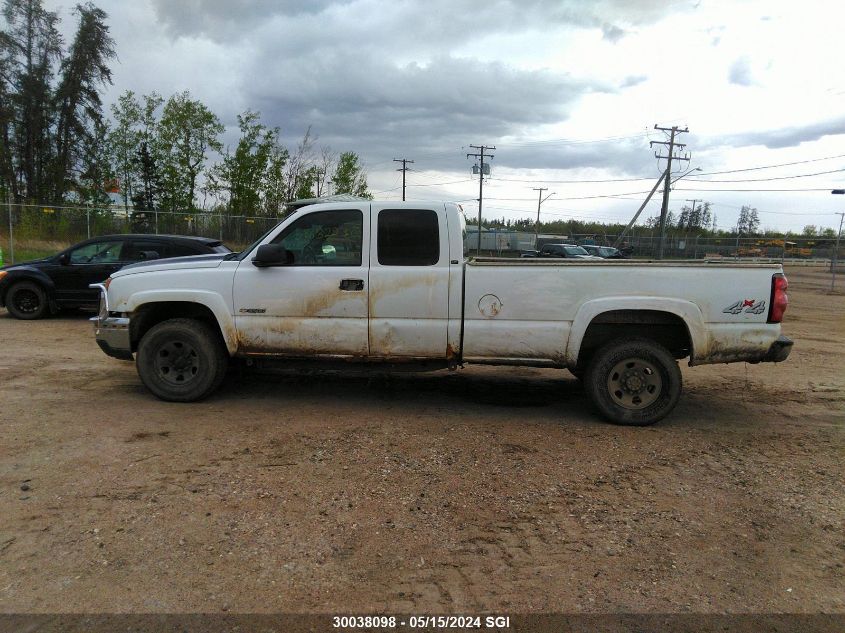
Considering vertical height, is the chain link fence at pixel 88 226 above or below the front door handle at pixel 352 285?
above

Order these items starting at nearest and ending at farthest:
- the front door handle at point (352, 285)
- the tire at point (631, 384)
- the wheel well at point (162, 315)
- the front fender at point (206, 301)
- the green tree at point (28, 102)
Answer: the tire at point (631, 384) → the front door handle at point (352, 285) → the front fender at point (206, 301) → the wheel well at point (162, 315) → the green tree at point (28, 102)

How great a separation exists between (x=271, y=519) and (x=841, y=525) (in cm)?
351

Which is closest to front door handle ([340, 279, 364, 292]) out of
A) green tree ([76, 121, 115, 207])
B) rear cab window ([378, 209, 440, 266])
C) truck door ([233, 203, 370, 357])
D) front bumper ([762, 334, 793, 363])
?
truck door ([233, 203, 370, 357])

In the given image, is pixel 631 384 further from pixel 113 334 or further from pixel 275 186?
pixel 275 186

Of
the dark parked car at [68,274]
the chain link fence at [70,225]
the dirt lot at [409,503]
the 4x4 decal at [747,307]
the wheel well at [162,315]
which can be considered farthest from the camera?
the chain link fence at [70,225]

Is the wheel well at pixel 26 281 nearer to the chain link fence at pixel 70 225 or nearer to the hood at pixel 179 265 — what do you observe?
the hood at pixel 179 265

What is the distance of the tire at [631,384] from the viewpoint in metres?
5.42

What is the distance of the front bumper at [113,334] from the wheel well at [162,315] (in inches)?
2.3

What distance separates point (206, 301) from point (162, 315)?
2.41 ft

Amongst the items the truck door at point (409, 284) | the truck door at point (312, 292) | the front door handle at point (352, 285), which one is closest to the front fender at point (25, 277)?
the truck door at point (312, 292)

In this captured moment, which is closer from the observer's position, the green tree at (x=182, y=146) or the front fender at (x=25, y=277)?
the front fender at (x=25, y=277)

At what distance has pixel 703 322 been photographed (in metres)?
5.32

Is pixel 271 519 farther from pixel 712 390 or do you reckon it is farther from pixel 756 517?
pixel 712 390

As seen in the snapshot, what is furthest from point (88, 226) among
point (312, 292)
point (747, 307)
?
point (747, 307)
